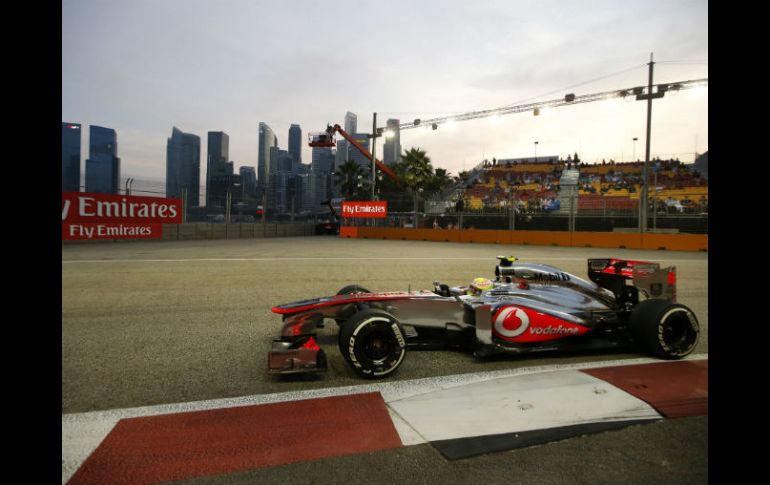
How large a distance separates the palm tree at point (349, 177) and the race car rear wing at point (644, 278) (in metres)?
36.8

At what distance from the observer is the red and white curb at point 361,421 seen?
77.2 inches

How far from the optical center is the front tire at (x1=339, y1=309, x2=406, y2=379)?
288 centimetres

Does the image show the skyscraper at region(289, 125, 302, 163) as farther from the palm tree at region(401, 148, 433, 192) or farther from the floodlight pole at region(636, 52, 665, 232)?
the floodlight pole at region(636, 52, 665, 232)

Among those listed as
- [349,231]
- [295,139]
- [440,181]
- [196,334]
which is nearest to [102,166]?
[349,231]

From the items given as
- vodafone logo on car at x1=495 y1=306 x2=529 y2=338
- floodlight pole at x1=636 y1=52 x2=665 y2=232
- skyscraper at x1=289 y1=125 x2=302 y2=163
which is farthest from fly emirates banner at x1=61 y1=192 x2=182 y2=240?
skyscraper at x1=289 y1=125 x2=302 y2=163

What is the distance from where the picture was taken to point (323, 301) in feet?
11.2

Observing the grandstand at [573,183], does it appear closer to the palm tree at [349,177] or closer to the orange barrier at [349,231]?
the orange barrier at [349,231]

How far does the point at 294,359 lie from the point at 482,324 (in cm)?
149

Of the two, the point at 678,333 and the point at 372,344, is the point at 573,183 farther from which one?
the point at 372,344

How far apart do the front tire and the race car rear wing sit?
251 cm

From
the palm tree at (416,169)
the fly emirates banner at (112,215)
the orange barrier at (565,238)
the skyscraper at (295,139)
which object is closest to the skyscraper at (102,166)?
the fly emirates banner at (112,215)
